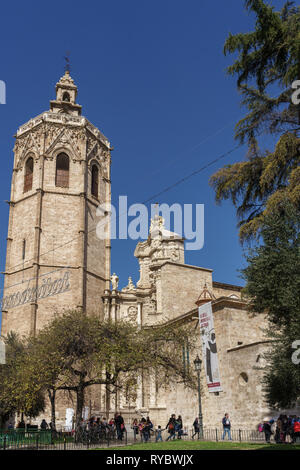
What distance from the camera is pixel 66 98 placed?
49656mm

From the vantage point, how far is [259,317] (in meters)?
25.9

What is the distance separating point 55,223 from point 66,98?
15807 millimetres

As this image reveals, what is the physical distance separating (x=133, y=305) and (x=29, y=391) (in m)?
22.3

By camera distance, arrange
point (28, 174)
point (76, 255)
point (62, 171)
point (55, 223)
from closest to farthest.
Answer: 1. point (76, 255)
2. point (55, 223)
3. point (62, 171)
4. point (28, 174)

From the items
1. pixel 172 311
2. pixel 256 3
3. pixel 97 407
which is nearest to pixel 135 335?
pixel 172 311

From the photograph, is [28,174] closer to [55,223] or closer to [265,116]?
[55,223]

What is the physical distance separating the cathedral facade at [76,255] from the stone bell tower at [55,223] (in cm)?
8

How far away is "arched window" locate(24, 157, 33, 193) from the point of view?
142 ft

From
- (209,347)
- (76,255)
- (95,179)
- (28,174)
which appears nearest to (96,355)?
(209,347)

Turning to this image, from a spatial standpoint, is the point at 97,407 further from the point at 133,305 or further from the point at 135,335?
the point at 135,335

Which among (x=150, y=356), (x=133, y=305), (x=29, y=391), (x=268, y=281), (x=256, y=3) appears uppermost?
(x=256, y=3)

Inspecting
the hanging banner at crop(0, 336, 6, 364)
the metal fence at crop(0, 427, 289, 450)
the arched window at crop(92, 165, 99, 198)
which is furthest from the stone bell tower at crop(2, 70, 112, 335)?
the metal fence at crop(0, 427, 289, 450)
